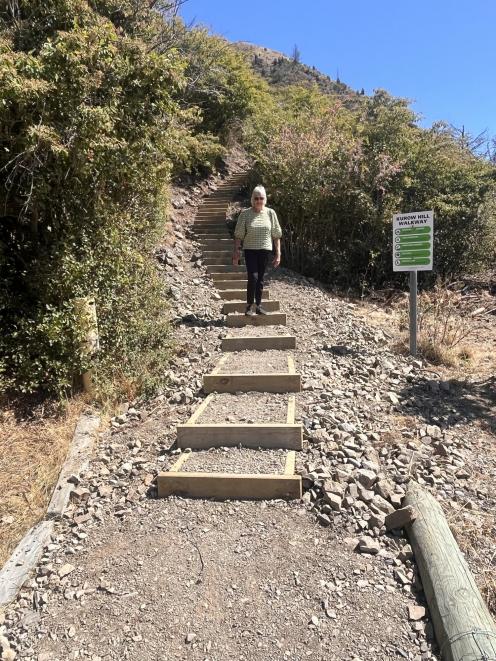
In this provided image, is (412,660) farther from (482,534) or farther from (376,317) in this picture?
(376,317)

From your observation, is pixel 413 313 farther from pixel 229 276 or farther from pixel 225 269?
pixel 225 269

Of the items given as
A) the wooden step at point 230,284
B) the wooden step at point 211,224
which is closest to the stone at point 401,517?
the wooden step at point 230,284

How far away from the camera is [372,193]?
9180mm

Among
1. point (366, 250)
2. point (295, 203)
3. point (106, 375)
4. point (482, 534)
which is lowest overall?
point (482, 534)

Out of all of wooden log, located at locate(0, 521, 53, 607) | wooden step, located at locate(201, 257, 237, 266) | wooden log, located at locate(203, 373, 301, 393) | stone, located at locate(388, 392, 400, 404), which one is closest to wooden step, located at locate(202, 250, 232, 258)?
wooden step, located at locate(201, 257, 237, 266)

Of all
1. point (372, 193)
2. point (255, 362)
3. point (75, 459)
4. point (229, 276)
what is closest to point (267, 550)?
point (75, 459)

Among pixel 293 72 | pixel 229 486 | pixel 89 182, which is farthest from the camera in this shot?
pixel 293 72

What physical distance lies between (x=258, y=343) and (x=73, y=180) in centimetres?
293

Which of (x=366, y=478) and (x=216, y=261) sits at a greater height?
(x=216, y=261)

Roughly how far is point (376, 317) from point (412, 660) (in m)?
6.33

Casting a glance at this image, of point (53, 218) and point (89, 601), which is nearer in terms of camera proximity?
point (89, 601)

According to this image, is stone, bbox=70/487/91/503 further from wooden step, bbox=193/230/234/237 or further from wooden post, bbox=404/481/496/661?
wooden step, bbox=193/230/234/237

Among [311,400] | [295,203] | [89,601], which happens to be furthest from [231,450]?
[295,203]

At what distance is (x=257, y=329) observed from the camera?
664 cm
